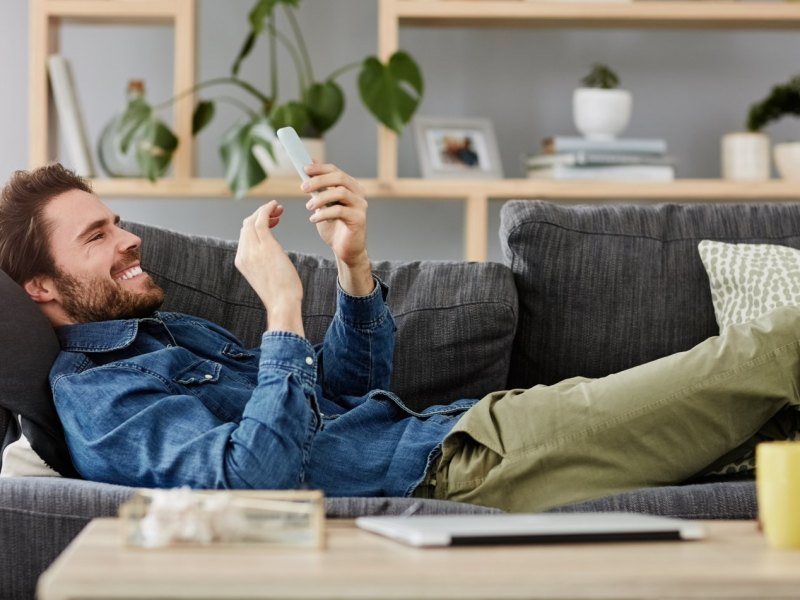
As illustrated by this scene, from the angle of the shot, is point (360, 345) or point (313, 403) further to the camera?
point (360, 345)

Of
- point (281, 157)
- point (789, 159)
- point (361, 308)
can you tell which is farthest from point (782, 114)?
point (361, 308)

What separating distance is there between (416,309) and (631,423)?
2.04ft

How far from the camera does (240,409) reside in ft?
5.32

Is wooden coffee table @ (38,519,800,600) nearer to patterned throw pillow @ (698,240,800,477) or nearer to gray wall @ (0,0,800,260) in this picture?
patterned throw pillow @ (698,240,800,477)

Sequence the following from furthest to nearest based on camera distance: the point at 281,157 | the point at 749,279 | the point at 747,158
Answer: the point at 747,158 → the point at 281,157 → the point at 749,279

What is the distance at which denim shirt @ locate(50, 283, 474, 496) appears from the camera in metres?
1.36

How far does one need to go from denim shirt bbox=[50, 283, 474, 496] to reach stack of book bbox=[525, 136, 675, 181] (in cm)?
125

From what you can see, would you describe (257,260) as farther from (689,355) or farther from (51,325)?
(689,355)

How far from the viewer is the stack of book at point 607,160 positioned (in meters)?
2.98

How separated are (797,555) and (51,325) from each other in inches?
44.6

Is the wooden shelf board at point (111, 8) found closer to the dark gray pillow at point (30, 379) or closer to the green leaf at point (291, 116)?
the green leaf at point (291, 116)

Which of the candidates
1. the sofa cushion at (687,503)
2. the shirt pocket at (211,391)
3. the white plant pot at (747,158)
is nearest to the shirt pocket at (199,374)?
the shirt pocket at (211,391)

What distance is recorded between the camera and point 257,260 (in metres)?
1.50

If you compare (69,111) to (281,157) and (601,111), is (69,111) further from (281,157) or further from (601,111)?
(601,111)
